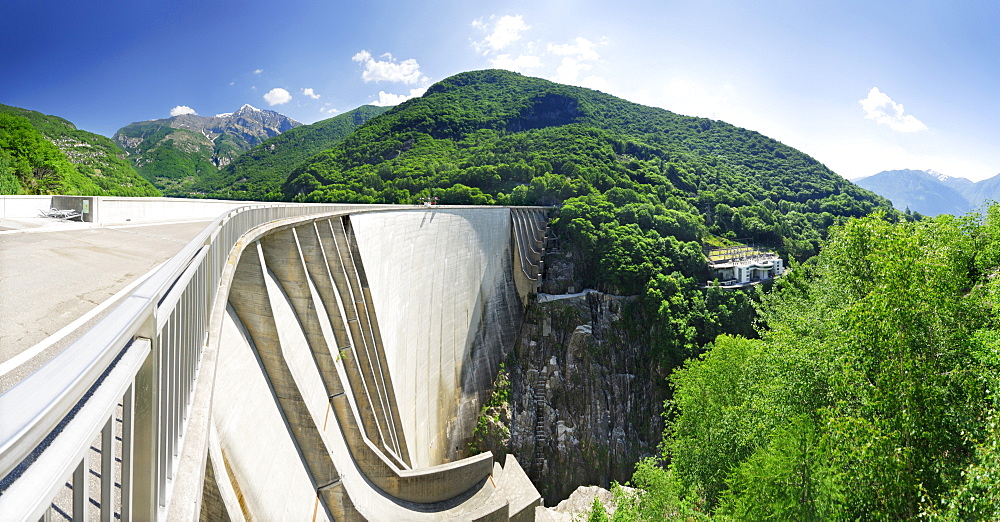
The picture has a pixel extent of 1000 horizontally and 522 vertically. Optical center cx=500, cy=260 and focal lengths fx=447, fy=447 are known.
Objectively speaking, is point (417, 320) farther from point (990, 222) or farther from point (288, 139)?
point (288, 139)

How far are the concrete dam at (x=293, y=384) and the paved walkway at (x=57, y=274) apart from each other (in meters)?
0.83

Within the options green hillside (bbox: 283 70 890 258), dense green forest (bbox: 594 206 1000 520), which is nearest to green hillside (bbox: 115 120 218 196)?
green hillside (bbox: 283 70 890 258)

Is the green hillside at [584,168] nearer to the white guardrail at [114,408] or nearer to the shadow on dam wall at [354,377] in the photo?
the shadow on dam wall at [354,377]

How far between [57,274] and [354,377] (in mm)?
9813

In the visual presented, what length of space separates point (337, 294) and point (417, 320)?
6.33m

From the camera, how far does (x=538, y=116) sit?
3880 inches

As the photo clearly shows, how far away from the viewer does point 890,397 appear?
319 inches

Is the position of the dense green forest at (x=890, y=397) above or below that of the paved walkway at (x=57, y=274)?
below

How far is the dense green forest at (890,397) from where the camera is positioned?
7.62 m

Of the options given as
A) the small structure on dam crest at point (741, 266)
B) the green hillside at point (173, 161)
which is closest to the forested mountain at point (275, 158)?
the green hillside at point (173, 161)

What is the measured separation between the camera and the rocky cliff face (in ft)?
101

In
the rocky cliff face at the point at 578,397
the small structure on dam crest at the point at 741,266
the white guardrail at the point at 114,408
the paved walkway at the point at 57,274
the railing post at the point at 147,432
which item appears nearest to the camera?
the white guardrail at the point at 114,408

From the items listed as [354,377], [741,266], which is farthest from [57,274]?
[741,266]

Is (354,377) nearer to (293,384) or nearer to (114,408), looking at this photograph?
(293,384)
